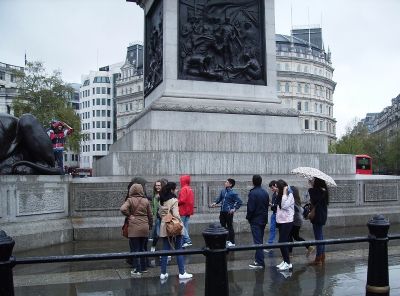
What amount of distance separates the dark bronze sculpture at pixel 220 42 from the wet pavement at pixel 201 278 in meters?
8.63

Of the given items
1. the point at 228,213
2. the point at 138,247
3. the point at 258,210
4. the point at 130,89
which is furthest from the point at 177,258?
the point at 130,89

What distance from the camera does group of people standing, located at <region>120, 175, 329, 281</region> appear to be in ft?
30.5

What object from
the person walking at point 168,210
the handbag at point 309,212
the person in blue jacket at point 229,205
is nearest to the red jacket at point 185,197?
the person in blue jacket at point 229,205

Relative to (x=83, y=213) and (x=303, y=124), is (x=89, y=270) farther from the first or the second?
(x=303, y=124)

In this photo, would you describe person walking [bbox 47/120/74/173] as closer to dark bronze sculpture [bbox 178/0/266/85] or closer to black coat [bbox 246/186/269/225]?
dark bronze sculpture [bbox 178/0/266/85]

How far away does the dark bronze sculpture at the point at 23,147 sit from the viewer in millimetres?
12000

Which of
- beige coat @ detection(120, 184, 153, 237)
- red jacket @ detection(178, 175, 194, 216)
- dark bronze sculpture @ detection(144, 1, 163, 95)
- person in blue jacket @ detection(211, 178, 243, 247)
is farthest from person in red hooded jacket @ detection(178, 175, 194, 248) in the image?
dark bronze sculpture @ detection(144, 1, 163, 95)

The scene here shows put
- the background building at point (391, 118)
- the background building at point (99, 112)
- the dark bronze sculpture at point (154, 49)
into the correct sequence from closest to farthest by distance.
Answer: the dark bronze sculpture at point (154, 49) → the background building at point (391, 118) → the background building at point (99, 112)

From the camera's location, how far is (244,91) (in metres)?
18.8

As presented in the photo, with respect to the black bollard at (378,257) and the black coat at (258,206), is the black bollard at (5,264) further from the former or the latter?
the black coat at (258,206)

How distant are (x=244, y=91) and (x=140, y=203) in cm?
1031

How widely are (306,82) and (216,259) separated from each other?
356 ft

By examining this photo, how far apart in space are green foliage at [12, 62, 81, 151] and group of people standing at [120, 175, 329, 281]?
45.0 m

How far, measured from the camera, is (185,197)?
38.6 ft
